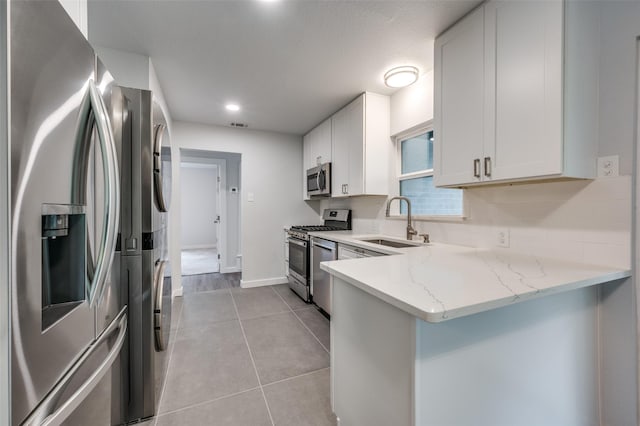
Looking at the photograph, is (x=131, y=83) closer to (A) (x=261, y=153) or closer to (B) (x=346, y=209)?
(A) (x=261, y=153)

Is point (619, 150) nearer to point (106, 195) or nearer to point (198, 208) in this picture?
point (106, 195)

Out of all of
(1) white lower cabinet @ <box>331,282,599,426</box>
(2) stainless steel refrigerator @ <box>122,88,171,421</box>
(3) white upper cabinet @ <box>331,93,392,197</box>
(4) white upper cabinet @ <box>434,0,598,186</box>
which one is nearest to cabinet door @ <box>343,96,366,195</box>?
(3) white upper cabinet @ <box>331,93,392,197</box>

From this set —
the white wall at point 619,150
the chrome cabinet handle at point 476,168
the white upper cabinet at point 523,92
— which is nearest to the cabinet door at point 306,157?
the white upper cabinet at point 523,92

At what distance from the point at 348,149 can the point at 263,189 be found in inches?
67.2

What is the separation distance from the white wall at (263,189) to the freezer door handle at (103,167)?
3381mm

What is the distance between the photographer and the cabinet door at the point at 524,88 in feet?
4.11

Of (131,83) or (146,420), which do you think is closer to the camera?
(146,420)

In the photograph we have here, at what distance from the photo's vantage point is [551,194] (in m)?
→ 1.53

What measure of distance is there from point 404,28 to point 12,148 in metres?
2.08

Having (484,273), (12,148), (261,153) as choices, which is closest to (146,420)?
(12,148)

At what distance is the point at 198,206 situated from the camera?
7848mm

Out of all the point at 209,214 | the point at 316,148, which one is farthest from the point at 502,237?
the point at 209,214

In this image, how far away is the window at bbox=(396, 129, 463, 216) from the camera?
2320 millimetres

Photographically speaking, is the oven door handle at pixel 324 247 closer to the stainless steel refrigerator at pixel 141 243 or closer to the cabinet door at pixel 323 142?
the cabinet door at pixel 323 142
